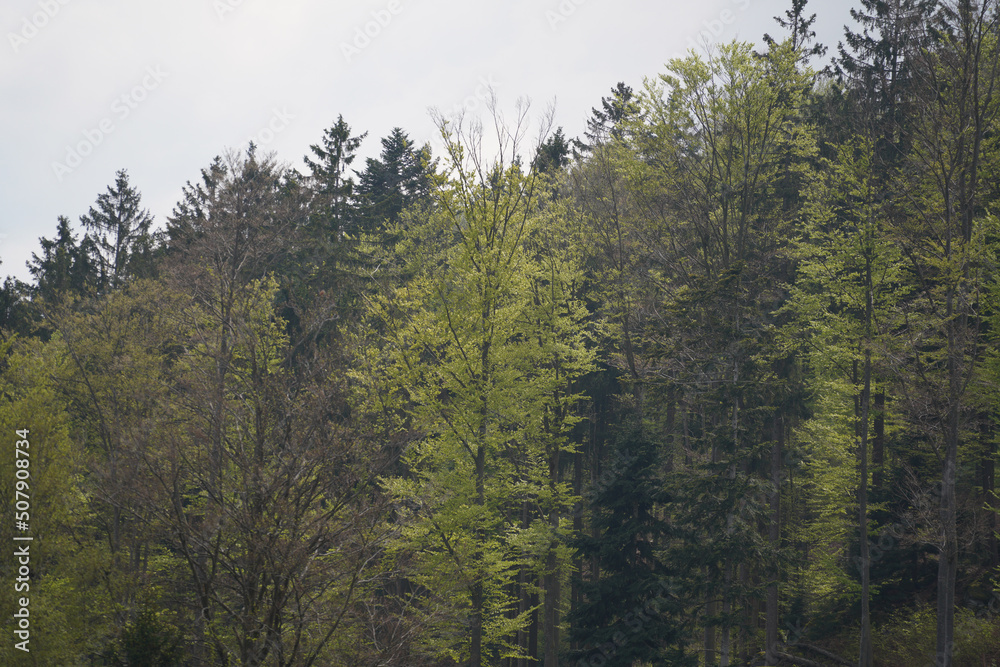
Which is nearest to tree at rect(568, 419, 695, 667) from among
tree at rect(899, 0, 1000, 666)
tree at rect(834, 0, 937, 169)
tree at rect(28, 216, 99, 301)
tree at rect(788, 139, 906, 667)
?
tree at rect(788, 139, 906, 667)

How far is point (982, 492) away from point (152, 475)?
2549 centimetres

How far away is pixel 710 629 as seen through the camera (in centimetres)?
1814

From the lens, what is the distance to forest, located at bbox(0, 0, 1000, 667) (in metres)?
13.4

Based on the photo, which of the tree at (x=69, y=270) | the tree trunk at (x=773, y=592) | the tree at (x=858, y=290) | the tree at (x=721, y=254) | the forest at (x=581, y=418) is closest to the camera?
the forest at (x=581, y=418)

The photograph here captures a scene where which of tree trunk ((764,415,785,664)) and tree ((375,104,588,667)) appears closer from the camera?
tree ((375,104,588,667))

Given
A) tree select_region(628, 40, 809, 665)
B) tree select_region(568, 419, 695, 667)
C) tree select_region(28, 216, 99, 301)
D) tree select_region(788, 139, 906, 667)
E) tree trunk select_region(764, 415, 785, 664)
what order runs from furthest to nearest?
tree select_region(28, 216, 99, 301) → tree trunk select_region(764, 415, 785, 664) → tree select_region(788, 139, 906, 667) → tree select_region(568, 419, 695, 667) → tree select_region(628, 40, 809, 665)

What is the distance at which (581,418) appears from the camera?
21750 millimetres

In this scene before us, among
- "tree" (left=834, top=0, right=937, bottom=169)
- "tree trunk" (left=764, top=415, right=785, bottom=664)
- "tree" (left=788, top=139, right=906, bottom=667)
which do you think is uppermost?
"tree" (left=834, top=0, right=937, bottom=169)

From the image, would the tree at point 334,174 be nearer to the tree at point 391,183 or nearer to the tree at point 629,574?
the tree at point 391,183

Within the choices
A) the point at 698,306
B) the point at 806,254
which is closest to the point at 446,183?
the point at 698,306

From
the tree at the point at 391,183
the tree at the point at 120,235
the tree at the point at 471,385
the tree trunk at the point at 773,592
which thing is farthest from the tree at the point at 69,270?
the tree trunk at the point at 773,592

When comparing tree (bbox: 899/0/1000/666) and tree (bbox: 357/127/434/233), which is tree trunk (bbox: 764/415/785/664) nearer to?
tree (bbox: 899/0/1000/666)

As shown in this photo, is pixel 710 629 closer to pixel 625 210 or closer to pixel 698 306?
pixel 698 306

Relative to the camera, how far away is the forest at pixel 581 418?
13.4 meters
